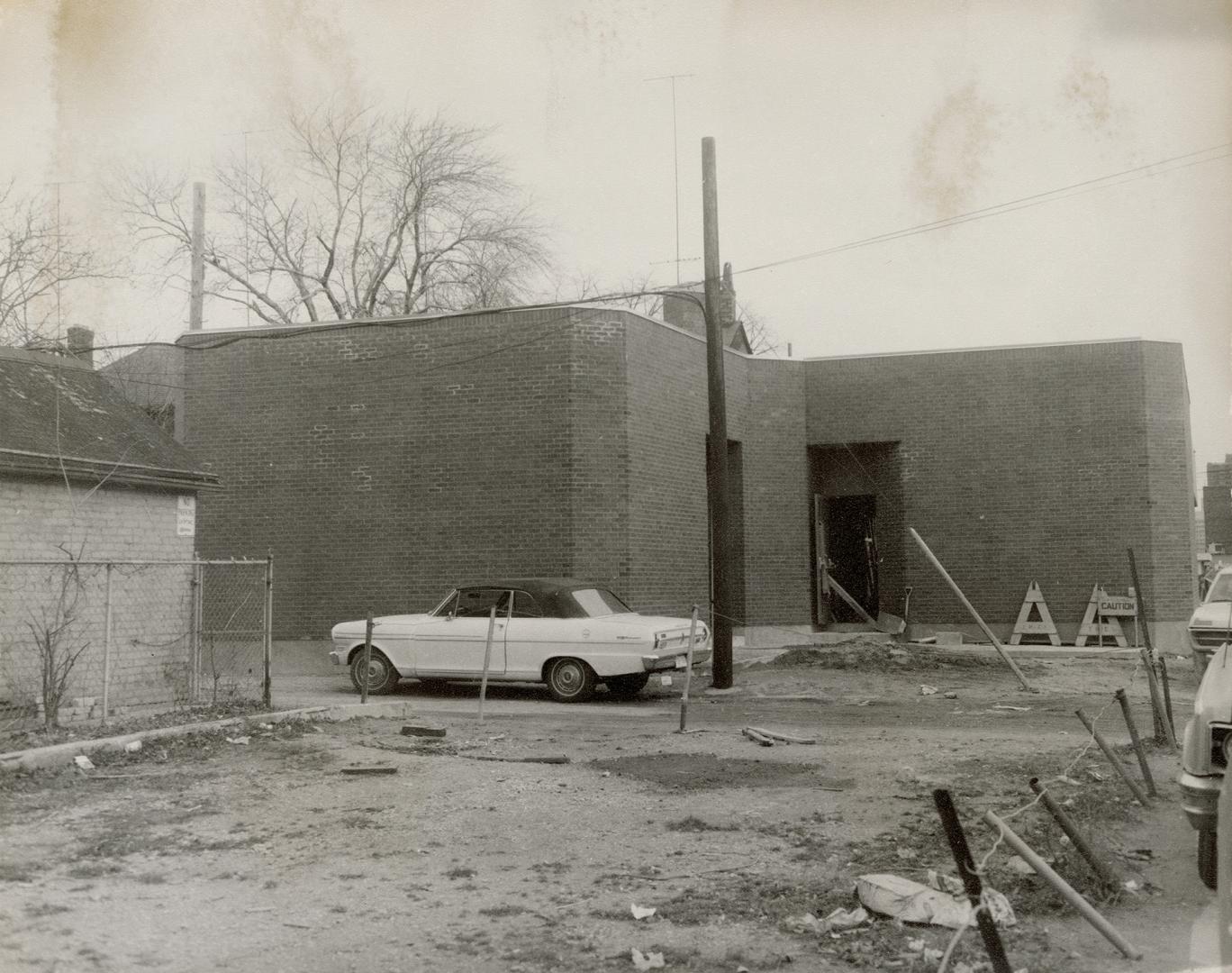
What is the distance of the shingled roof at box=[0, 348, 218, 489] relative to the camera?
1130cm

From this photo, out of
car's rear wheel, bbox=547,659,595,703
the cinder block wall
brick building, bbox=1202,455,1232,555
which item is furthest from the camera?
brick building, bbox=1202,455,1232,555

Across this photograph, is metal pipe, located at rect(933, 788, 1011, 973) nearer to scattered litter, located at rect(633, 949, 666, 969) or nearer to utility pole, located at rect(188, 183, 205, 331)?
scattered litter, located at rect(633, 949, 666, 969)

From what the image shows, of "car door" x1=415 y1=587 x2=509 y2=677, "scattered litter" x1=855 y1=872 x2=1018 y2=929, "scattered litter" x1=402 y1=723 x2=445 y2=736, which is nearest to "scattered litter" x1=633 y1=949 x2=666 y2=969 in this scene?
"scattered litter" x1=855 y1=872 x2=1018 y2=929

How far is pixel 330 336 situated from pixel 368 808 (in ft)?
41.8

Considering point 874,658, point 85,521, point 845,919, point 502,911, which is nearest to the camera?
point 845,919

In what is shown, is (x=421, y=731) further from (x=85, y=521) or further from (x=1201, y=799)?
(x=1201, y=799)

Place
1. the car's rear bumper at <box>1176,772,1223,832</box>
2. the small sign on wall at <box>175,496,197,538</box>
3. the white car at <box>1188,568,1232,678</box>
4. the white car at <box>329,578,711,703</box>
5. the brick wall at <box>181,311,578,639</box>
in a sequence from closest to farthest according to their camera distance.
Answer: the car's rear bumper at <box>1176,772,1223,832</box>
the white car at <box>1188,568,1232,678</box>
the small sign on wall at <box>175,496,197,538</box>
the white car at <box>329,578,711,703</box>
the brick wall at <box>181,311,578,639</box>

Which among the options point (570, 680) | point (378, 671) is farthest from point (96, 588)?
point (570, 680)

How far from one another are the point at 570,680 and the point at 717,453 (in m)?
3.64

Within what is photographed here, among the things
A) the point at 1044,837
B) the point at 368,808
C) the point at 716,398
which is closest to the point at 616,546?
the point at 716,398

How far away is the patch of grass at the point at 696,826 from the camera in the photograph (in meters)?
6.88

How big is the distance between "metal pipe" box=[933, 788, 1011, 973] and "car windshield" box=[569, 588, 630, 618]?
1040cm

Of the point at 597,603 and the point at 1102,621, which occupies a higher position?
the point at 597,603

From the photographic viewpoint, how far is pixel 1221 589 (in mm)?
14078
